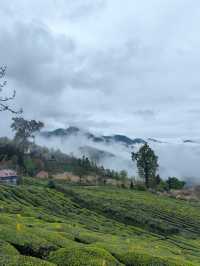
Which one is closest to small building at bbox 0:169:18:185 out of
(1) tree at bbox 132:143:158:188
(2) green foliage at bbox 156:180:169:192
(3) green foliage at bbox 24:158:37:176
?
(3) green foliage at bbox 24:158:37:176

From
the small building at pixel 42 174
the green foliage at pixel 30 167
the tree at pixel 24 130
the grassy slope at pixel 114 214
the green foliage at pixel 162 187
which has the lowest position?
the grassy slope at pixel 114 214

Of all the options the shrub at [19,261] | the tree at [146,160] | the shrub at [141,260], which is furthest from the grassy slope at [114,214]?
the tree at [146,160]

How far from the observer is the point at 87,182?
166500 millimetres

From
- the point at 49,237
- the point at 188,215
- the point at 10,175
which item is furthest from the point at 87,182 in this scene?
the point at 49,237

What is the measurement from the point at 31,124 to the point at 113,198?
88171mm

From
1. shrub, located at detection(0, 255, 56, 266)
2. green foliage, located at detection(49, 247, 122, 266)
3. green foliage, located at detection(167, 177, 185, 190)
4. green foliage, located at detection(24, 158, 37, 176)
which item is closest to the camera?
shrub, located at detection(0, 255, 56, 266)

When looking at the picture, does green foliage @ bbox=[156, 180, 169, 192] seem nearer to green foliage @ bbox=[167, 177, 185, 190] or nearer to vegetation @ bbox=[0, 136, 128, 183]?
green foliage @ bbox=[167, 177, 185, 190]

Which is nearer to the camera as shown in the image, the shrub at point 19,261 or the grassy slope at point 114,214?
the shrub at point 19,261

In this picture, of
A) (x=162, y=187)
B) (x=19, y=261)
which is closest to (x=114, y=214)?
(x=162, y=187)

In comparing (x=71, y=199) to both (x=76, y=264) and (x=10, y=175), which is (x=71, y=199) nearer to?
(x=10, y=175)

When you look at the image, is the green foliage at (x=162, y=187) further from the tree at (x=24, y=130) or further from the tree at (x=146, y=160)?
the tree at (x=24, y=130)

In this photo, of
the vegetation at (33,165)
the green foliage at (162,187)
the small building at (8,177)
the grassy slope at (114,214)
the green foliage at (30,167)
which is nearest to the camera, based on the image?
A: the grassy slope at (114,214)

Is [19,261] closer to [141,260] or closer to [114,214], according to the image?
[141,260]

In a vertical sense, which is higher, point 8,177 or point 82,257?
point 8,177
